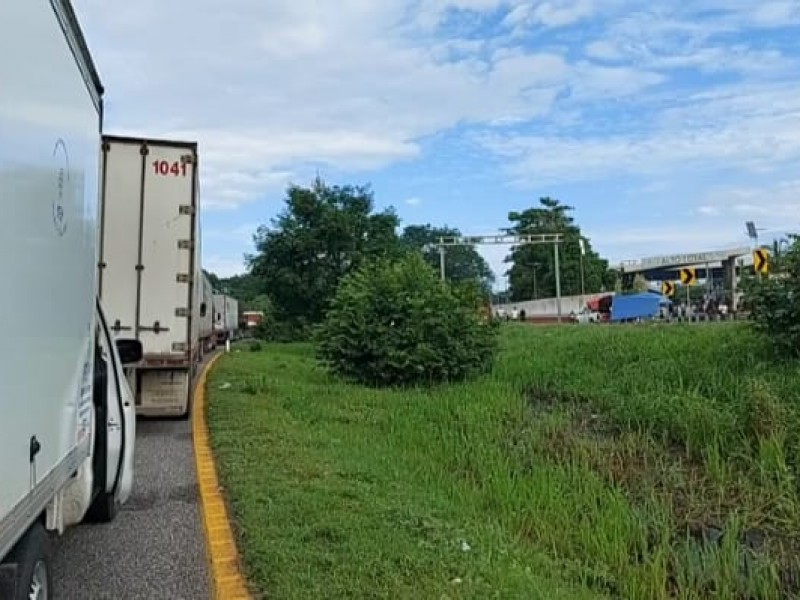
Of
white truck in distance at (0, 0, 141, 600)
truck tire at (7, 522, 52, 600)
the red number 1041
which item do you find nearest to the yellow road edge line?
white truck in distance at (0, 0, 141, 600)

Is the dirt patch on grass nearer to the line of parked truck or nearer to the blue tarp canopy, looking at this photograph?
the line of parked truck

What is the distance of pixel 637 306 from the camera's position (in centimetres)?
5319

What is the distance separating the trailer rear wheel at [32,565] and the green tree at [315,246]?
3241 cm

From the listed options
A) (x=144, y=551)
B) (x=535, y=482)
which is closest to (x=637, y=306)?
(x=535, y=482)

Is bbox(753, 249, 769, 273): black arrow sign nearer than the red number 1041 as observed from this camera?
No

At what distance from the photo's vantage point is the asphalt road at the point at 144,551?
15.4ft

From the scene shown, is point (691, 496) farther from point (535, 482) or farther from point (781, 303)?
point (781, 303)

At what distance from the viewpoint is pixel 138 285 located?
37.8 feet

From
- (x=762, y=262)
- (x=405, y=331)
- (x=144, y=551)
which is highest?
(x=762, y=262)

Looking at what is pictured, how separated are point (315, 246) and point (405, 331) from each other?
21.1 meters

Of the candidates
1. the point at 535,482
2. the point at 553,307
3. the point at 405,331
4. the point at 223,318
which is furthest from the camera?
the point at 553,307

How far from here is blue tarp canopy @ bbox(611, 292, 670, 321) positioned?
171 feet

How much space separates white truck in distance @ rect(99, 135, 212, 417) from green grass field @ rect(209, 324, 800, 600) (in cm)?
98

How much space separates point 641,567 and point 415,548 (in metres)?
1.83
